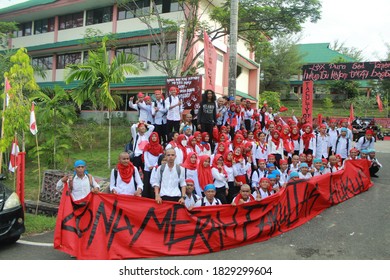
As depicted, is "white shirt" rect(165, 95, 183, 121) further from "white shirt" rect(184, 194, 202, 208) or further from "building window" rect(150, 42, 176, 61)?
"building window" rect(150, 42, 176, 61)

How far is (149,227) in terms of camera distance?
5.44 m

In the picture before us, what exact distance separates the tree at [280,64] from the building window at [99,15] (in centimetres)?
2119

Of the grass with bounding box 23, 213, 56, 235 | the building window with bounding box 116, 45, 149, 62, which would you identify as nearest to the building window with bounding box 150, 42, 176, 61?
the building window with bounding box 116, 45, 149, 62

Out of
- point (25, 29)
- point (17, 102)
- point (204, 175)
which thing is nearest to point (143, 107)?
point (17, 102)

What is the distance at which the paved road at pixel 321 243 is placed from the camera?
5391mm

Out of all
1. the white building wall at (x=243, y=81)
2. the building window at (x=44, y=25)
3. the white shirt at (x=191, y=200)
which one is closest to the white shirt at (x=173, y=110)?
the white shirt at (x=191, y=200)

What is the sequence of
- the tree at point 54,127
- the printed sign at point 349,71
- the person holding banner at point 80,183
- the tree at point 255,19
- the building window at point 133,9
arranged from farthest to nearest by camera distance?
the building window at point 133,9
the tree at point 255,19
the printed sign at point 349,71
the tree at point 54,127
the person holding banner at point 80,183

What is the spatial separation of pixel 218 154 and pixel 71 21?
72.4ft

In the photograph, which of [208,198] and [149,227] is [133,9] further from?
[149,227]

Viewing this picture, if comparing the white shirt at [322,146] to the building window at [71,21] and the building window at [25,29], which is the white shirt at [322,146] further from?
the building window at [25,29]

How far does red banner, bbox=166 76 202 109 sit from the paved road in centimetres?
505

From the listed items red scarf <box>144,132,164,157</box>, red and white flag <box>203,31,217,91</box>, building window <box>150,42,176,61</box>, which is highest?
building window <box>150,42,176,61</box>

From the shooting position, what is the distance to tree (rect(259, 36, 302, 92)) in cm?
3997

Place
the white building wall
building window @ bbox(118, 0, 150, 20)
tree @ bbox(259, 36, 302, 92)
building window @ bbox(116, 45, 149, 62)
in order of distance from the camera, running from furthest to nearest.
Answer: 1. tree @ bbox(259, 36, 302, 92)
2. the white building wall
3. building window @ bbox(116, 45, 149, 62)
4. building window @ bbox(118, 0, 150, 20)
